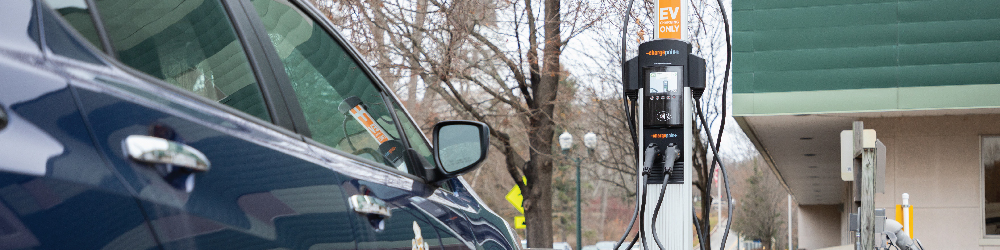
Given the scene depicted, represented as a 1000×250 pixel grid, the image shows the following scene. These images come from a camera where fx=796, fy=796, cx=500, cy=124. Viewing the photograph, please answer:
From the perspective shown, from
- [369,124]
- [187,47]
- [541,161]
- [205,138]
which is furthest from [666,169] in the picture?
[541,161]

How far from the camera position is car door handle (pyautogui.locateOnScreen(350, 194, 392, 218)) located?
75.6 inches

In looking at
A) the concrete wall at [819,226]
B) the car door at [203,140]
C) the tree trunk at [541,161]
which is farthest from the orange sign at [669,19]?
the concrete wall at [819,226]

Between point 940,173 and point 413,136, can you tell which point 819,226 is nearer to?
point 940,173

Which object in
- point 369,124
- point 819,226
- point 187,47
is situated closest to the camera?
point 187,47

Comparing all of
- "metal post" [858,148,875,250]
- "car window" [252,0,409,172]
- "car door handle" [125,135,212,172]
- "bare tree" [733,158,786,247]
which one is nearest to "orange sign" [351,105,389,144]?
"car window" [252,0,409,172]

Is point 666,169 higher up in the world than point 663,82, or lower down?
lower down

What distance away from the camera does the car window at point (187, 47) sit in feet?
4.68

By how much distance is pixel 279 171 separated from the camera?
1.62m

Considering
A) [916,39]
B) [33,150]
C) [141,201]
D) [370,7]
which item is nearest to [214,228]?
[141,201]

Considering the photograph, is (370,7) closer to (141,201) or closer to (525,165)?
(525,165)

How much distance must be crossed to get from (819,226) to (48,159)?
3929cm

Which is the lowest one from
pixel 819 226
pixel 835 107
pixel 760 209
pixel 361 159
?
pixel 760 209

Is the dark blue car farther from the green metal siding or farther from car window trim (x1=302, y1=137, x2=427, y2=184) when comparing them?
the green metal siding

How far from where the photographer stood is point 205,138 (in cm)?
141
